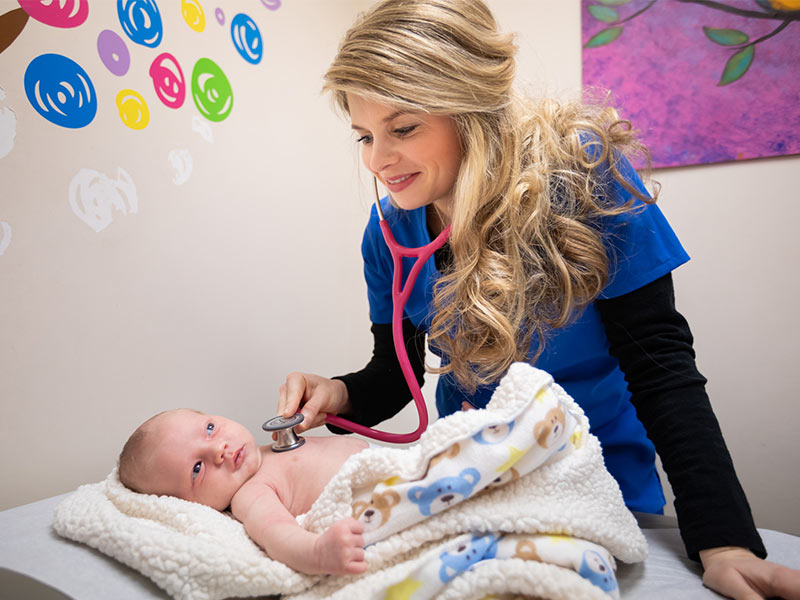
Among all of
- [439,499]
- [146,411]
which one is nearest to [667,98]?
[439,499]

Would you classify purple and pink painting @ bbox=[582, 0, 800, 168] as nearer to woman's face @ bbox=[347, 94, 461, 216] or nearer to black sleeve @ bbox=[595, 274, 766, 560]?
woman's face @ bbox=[347, 94, 461, 216]

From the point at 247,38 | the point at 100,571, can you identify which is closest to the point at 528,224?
the point at 100,571

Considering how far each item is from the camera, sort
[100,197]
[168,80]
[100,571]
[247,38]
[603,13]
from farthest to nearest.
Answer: [603,13] → [247,38] → [168,80] → [100,197] → [100,571]

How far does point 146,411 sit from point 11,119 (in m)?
0.64

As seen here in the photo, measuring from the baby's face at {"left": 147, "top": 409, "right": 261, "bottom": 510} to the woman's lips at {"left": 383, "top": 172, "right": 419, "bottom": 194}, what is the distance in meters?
0.55

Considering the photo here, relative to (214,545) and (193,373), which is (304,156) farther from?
(214,545)

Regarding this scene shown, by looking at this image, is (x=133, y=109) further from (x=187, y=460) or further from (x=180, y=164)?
(x=187, y=460)

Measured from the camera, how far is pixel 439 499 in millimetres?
690

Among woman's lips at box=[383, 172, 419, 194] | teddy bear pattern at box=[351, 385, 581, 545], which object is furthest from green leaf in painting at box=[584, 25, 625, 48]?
teddy bear pattern at box=[351, 385, 581, 545]

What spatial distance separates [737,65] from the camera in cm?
156

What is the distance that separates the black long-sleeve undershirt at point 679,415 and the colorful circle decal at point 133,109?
105 cm

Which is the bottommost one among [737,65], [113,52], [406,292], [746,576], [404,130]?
[746,576]

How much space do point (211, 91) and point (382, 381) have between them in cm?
85

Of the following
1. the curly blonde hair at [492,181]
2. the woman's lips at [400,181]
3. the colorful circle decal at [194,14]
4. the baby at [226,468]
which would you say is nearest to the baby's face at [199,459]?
the baby at [226,468]
